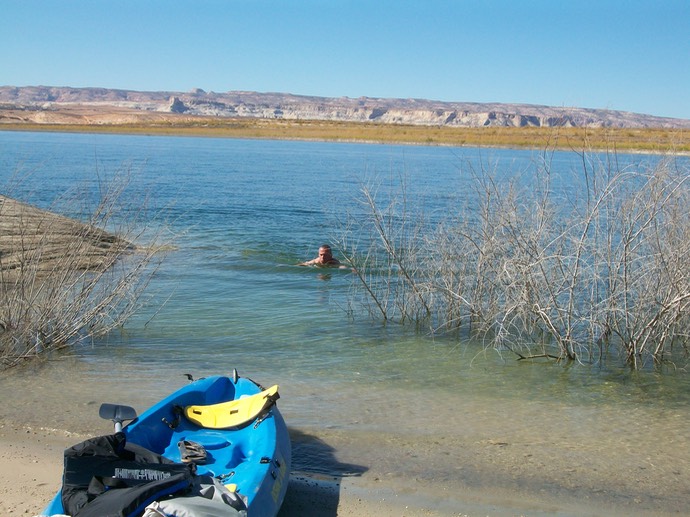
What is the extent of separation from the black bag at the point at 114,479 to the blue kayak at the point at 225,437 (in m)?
0.05

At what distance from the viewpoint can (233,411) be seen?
22.4 feet

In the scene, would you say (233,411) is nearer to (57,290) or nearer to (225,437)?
(225,437)

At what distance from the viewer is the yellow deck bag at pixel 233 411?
664cm

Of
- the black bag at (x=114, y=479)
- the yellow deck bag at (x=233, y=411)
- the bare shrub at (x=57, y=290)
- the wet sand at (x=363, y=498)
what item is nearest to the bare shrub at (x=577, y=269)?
the wet sand at (x=363, y=498)

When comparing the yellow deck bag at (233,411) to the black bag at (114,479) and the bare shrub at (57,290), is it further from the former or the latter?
the bare shrub at (57,290)

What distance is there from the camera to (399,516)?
5.86 m

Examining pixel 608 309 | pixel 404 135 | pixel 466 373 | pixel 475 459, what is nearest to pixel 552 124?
pixel 608 309

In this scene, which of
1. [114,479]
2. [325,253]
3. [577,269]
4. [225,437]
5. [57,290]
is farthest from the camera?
[325,253]

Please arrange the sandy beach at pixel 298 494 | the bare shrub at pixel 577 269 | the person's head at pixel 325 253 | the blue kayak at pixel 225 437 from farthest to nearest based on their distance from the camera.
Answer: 1. the person's head at pixel 325 253
2. the bare shrub at pixel 577 269
3. the sandy beach at pixel 298 494
4. the blue kayak at pixel 225 437

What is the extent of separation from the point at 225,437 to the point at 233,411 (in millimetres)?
268

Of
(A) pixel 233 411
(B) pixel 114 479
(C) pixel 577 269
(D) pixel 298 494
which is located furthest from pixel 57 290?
(C) pixel 577 269

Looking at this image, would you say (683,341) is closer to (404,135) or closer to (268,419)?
(268,419)

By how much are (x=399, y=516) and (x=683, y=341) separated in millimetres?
6375

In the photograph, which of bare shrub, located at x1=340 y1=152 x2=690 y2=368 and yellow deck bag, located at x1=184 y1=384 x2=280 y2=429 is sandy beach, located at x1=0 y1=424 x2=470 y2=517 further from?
bare shrub, located at x1=340 y1=152 x2=690 y2=368
